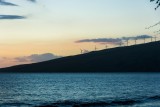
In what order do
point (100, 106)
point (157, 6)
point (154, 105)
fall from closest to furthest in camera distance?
point (157, 6), point (154, 105), point (100, 106)

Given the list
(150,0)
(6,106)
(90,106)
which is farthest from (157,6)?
(6,106)

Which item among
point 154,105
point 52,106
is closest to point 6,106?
point 52,106

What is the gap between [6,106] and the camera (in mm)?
81812

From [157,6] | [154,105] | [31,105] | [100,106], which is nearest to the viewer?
[157,6]

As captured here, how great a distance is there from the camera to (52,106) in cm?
8125

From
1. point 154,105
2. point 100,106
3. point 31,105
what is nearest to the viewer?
point 154,105

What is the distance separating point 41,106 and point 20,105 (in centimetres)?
475

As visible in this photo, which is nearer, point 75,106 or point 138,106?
point 138,106

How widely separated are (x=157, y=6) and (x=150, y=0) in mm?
751

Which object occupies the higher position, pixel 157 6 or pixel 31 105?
pixel 157 6

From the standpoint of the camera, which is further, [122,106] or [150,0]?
[122,106]

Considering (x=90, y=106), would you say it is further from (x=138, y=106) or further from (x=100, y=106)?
(x=138, y=106)

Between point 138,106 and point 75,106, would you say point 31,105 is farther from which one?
point 138,106

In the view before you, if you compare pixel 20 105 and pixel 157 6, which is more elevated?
pixel 157 6
